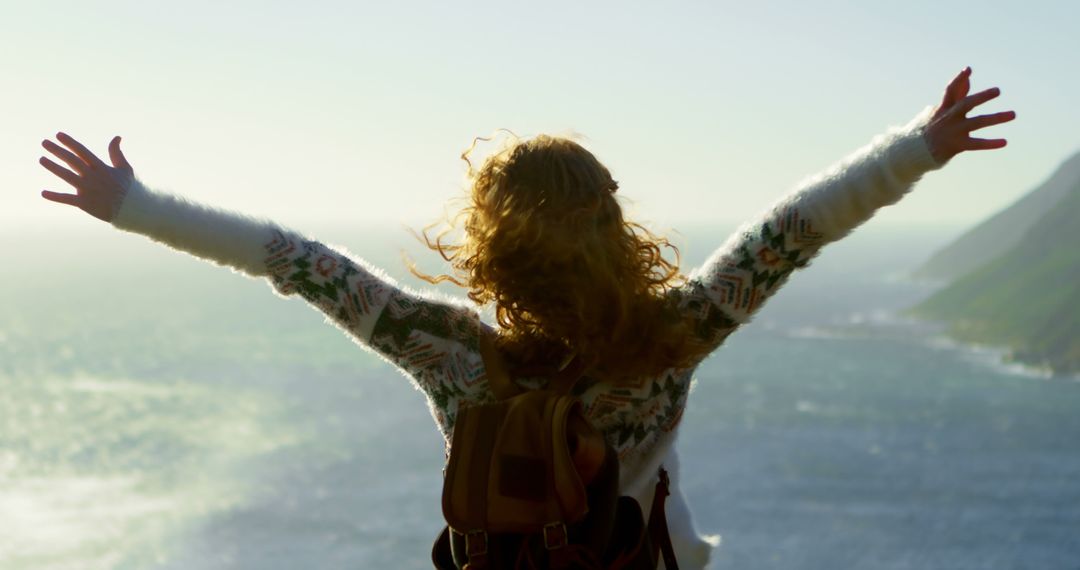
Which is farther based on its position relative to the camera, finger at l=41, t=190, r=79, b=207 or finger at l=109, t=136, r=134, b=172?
finger at l=109, t=136, r=134, b=172

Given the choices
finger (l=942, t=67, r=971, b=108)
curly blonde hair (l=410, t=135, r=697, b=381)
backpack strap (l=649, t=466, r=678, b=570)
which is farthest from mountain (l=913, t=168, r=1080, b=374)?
curly blonde hair (l=410, t=135, r=697, b=381)

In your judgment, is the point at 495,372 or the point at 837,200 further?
the point at 495,372

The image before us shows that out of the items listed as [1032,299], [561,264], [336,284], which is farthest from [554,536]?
[1032,299]

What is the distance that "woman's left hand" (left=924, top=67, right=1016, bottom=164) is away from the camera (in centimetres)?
195

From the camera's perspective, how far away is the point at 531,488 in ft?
6.30

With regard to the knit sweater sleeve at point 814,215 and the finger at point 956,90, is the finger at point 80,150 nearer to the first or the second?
the knit sweater sleeve at point 814,215

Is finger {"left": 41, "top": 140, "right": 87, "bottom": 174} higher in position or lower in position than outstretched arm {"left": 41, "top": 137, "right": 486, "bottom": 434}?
higher

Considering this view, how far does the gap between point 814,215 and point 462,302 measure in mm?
675

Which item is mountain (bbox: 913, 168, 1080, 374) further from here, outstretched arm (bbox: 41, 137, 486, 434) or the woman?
outstretched arm (bbox: 41, 137, 486, 434)

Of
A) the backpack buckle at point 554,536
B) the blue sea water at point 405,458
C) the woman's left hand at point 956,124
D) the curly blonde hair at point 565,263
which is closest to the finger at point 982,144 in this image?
the woman's left hand at point 956,124

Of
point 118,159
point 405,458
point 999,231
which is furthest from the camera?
point 999,231

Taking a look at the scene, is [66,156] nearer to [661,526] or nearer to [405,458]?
[661,526]

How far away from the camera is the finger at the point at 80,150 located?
6.63 ft

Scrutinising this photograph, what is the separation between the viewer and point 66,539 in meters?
81.4
